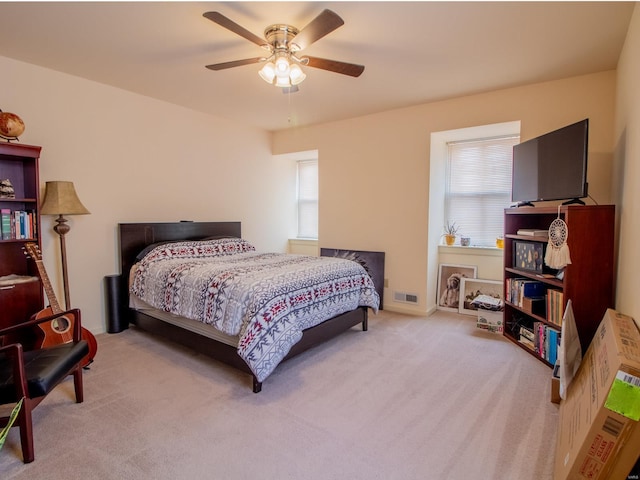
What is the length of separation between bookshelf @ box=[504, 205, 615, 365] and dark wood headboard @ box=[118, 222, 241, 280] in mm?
3521

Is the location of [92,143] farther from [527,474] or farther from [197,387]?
[527,474]

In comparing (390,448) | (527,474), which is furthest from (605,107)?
(390,448)

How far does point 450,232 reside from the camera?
445 centimetres

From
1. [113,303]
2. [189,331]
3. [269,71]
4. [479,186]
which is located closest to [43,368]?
[189,331]

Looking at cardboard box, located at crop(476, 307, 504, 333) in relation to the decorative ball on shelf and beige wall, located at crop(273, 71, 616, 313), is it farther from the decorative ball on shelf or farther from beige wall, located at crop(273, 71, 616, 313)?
the decorative ball on shelf

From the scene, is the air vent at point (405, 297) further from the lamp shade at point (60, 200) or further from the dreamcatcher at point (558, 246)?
the lamp shade at point (60, 200)

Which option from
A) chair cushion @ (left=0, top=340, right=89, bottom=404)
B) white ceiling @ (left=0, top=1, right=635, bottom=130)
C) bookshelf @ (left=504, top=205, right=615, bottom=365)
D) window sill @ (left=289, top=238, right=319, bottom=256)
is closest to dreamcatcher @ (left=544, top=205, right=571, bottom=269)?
bookshelf @ (left=504, top=205, right=615, bottom=365)

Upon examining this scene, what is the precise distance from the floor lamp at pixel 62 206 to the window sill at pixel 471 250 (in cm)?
398

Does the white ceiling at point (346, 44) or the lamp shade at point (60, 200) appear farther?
the lamp shade at point (60, 200)

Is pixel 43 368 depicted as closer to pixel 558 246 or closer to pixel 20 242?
pixel 20 242

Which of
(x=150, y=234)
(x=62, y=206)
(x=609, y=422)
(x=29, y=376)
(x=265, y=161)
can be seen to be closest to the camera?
(x=609, y=422)

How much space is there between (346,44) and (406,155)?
6.10 ft

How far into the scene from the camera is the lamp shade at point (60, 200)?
290 cm

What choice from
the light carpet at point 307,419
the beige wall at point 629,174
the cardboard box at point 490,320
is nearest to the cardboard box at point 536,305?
the light carpet at point 307,419
